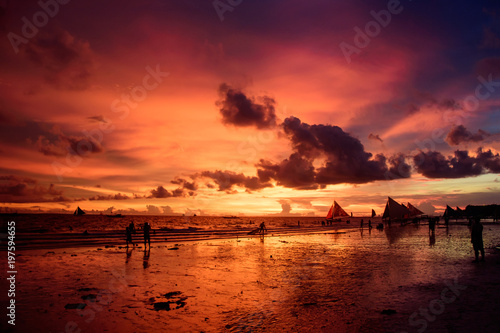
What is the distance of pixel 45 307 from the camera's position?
36.1 ft

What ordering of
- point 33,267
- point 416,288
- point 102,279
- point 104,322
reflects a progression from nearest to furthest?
point 104,322, point 416,288, point 102,279, point 33,267

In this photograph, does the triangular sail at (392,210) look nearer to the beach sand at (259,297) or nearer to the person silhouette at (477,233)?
the beach sand at (259,297)

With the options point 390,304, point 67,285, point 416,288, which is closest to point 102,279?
point 67,285

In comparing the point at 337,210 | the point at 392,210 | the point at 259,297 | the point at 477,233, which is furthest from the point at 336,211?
the point at 259,297

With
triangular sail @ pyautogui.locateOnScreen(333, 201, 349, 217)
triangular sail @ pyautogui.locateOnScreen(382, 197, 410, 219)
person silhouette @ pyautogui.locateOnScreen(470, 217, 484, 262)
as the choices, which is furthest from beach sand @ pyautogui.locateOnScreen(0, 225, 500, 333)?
triangular sail @ pyautogui.locateOnScreen(333, 201, 349, 217)

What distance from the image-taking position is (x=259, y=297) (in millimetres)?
12477

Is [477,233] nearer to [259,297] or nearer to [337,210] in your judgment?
[259,297]

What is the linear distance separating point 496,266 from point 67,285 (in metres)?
23.3

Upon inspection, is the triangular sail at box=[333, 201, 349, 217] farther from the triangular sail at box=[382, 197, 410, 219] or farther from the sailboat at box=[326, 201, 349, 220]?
the triangular sail at box=[382, 197, 410, 219]

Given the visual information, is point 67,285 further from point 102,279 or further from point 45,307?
point 45,307

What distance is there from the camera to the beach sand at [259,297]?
9289 millimetres

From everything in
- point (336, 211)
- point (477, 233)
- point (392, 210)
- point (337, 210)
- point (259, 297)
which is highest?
point (477, 233)

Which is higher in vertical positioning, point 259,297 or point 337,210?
point 259,297

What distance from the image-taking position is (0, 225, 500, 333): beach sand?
30.5 feet
